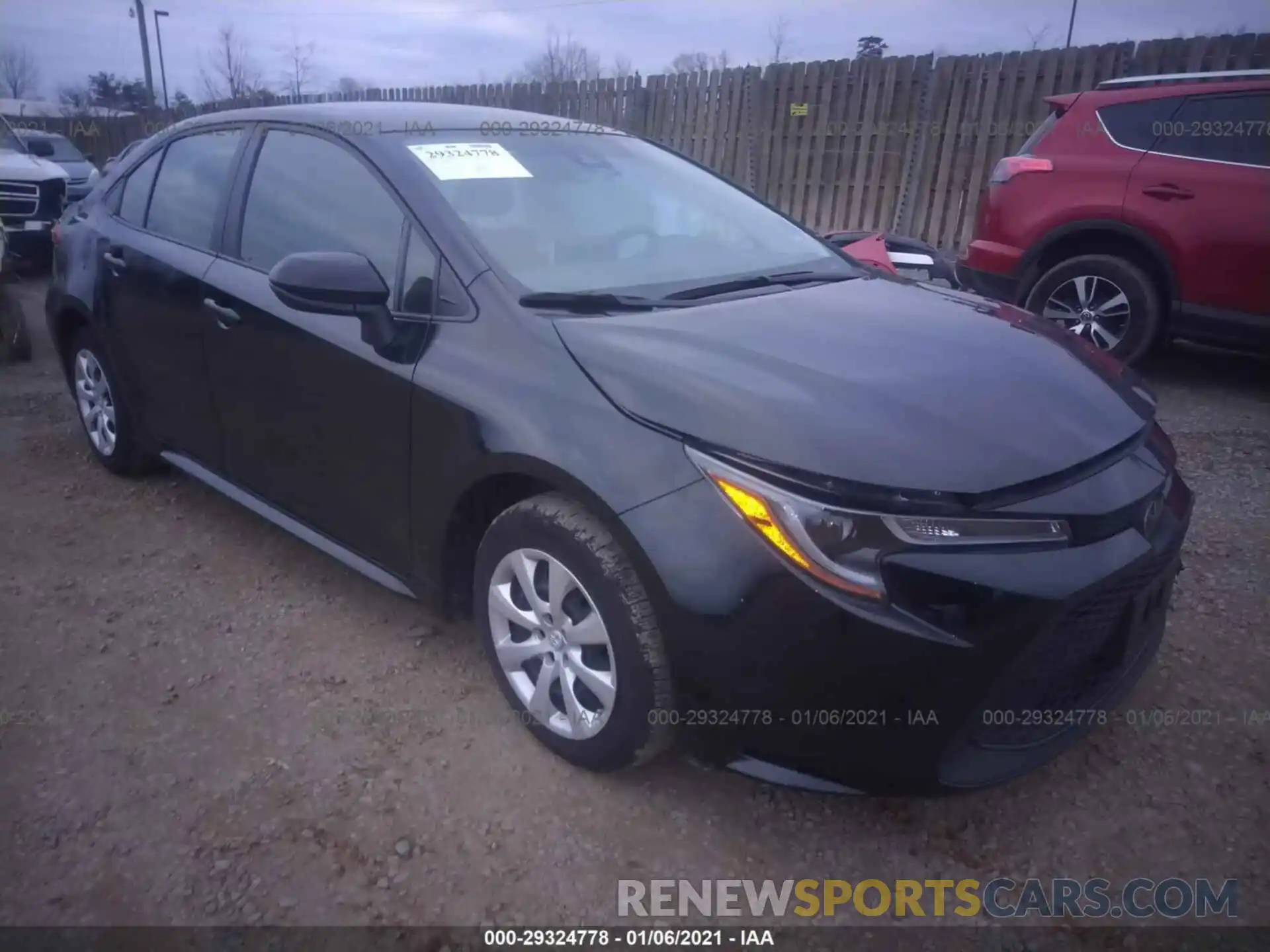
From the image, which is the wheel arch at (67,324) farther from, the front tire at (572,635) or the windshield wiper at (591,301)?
the front tire at (572,635)

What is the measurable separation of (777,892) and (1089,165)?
Answer: 5105 millimetres

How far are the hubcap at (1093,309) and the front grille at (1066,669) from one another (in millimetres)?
3864

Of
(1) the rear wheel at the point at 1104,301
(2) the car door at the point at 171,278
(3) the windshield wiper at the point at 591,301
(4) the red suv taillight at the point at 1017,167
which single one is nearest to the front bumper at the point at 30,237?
(2) the car door at the point at 171,278

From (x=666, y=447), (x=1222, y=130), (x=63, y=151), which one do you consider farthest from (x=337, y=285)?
(x=63, y=151)

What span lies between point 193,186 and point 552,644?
2.52 metres

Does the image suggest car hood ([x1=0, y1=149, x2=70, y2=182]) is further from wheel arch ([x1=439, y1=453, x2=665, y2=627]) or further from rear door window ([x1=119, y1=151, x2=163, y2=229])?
wheel arch ([x1=439, y1=453, x2=665, y2=627])

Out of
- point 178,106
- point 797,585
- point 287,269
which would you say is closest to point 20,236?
point 287,269

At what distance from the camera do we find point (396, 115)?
3154mm

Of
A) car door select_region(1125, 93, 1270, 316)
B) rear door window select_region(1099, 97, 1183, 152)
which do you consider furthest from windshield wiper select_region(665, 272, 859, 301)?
rear door window select_region(1099, 97, 1183, 152)

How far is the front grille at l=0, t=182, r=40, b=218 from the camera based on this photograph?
10055 mm

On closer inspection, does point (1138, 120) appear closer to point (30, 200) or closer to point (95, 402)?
point (95, 402)

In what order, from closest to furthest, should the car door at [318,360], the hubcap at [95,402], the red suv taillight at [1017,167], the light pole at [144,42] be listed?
the car door at [318,360], the hubcap at [95,402], the red suv taillight at [1017,167], the light pole at [144,42]

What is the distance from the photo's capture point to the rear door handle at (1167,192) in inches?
207

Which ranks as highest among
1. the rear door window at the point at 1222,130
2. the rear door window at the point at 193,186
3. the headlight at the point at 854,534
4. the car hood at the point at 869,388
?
the rear door window at the point at 1222,130
